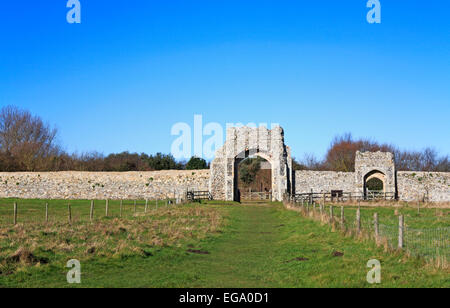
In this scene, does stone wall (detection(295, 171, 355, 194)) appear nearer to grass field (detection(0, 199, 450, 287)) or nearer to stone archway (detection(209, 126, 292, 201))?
stone archway (detection(209, 126, 292, 201))

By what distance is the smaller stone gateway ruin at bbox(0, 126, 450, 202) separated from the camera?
40125mm

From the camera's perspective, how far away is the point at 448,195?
4275 cm

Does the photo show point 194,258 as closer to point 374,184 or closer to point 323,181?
point 323,181

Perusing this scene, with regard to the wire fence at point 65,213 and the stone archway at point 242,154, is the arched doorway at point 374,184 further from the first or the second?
the wire fence at point 65,213

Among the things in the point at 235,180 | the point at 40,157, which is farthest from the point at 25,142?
the point at 235,180

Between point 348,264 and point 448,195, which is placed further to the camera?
point 448,195

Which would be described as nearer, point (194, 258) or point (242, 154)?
point (194, 258)

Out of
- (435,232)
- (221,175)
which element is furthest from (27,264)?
(221,175)

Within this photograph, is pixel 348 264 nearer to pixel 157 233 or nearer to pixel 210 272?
pixel 210 272

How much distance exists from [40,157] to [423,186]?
42431 millimetres

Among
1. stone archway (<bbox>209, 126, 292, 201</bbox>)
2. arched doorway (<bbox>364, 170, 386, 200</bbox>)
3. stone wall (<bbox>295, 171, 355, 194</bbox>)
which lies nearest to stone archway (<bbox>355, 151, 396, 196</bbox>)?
arched doorway (<bbox>364, 170, 386, 200</bbox>)

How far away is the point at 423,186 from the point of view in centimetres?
4256

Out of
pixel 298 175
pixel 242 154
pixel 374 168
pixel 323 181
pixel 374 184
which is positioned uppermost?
pixel 242 154
